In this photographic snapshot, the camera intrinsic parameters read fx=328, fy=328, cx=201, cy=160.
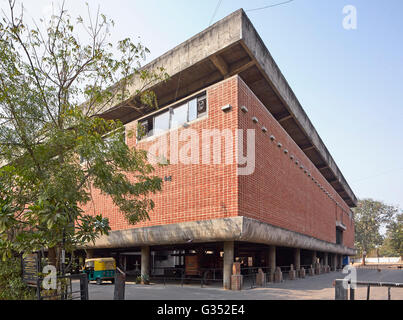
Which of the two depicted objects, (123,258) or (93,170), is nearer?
(93,170)

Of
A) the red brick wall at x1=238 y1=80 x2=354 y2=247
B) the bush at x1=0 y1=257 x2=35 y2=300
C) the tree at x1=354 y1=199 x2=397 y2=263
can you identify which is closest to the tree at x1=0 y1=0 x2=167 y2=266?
the bush at x1=0 y1=257 x2=35 y2=300

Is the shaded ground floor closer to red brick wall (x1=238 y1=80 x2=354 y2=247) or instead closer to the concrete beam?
red brick wall (x1=238 y1=80 x2=354 y2=247)

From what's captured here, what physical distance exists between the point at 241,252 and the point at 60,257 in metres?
21.8

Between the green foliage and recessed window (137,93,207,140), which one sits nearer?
recessed window (137,93,207,140)

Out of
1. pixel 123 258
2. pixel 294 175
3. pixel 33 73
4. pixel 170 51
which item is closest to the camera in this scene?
pixel 33 73

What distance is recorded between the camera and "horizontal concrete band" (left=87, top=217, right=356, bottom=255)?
17312 mm

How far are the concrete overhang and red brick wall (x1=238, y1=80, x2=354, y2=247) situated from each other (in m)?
2.22

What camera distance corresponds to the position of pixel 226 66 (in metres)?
21.8

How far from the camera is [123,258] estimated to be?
36.7 m

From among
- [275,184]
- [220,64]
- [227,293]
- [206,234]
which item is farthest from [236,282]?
[220,64]

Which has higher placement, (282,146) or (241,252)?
(282,146)
